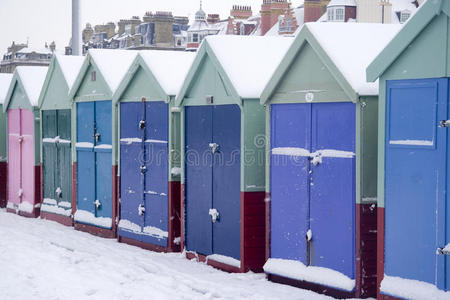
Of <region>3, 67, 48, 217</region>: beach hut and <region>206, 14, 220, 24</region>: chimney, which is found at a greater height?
<region>206, 14, 220, 24</region>: chimney

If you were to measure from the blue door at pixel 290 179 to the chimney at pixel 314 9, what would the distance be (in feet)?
144

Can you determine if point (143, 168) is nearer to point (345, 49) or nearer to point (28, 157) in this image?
A: point (345, 49)

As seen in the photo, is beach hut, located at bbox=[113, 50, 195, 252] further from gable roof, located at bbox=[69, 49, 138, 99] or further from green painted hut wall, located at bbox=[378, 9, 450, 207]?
green painted hut wall, located at bbox=[378, 9, 450, 207]

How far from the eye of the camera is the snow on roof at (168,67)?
34.4 feet

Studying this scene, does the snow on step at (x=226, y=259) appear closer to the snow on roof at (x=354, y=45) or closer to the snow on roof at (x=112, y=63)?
the snow on roof at (x=354, y=45)

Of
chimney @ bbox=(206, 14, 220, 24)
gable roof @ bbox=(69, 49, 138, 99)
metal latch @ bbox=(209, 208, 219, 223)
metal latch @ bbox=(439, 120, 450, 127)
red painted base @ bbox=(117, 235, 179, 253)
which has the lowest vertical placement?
red painted base @ bbox=(117, 235, 179, 253)

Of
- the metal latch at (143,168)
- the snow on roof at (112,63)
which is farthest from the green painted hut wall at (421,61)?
the snow on roof at (112,63)

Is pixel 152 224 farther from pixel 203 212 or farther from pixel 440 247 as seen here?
pixel 440 247

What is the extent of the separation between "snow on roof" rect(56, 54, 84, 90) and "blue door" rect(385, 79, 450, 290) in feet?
25.8

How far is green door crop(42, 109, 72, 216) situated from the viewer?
13578 mm

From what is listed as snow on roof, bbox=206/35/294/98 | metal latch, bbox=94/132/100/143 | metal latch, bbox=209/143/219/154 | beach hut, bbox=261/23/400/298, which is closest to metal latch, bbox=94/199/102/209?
metal latch, bbox=94/132/100/143

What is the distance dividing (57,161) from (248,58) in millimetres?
5813

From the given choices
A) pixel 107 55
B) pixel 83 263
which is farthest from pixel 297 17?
pixel 83 263

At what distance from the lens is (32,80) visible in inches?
594
